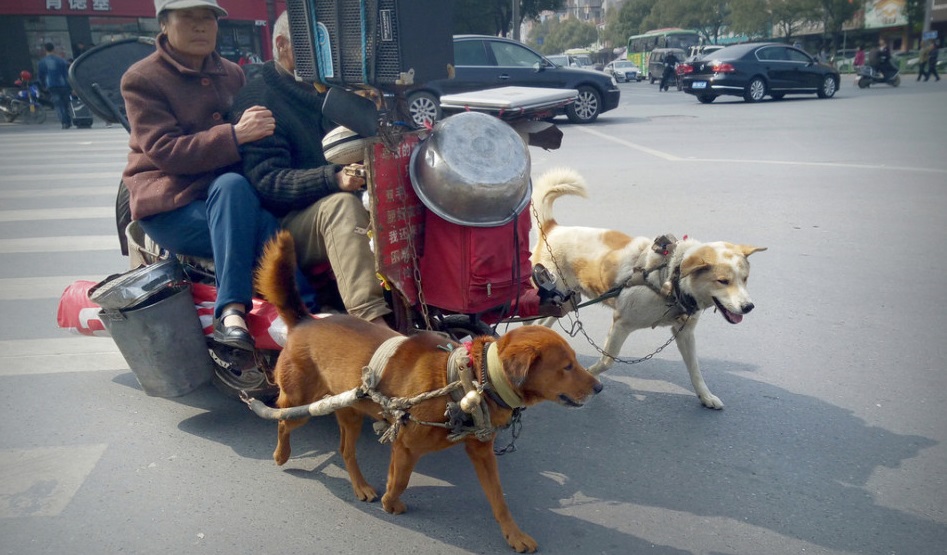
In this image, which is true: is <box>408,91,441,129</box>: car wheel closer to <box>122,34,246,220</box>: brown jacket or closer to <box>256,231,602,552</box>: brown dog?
<box>122,34,246,220</box>: brown jacket

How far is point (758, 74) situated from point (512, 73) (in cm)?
835

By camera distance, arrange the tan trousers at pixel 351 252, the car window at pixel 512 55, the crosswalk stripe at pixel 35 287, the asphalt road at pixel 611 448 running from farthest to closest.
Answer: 1. the car window at pixel 512 55
2. the crosswalk stripe at pixel 35 287
3. the tan trousers at pixel 351 252
4. the asphalt road at pixel 611 448

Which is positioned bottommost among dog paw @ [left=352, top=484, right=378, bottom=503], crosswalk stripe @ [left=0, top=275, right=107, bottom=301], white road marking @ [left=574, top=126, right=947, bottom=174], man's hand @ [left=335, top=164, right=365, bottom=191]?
dog paw @ [left=352, top=484, right=378, bottom=503]

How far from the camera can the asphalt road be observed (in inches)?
109

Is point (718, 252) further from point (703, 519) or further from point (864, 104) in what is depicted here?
point (864, 104)

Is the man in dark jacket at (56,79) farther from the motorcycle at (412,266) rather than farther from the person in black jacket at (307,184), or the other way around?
the person in black jacket at (307,184)

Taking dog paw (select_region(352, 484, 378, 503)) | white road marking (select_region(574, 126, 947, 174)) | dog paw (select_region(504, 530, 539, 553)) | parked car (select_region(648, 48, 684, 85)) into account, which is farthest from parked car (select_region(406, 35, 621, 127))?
parked car (select_region(648, 48, 684, 85))

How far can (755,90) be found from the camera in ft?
67.1

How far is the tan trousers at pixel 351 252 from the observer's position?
3.13 meters

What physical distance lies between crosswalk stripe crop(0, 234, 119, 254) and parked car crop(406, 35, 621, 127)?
351 inches

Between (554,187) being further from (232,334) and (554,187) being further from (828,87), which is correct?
(828,87)

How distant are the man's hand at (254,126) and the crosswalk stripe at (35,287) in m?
3.01

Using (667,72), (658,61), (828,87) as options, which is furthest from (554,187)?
(658,61)

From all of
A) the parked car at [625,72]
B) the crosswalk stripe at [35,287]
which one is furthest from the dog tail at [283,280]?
the parked car at [625,72]
